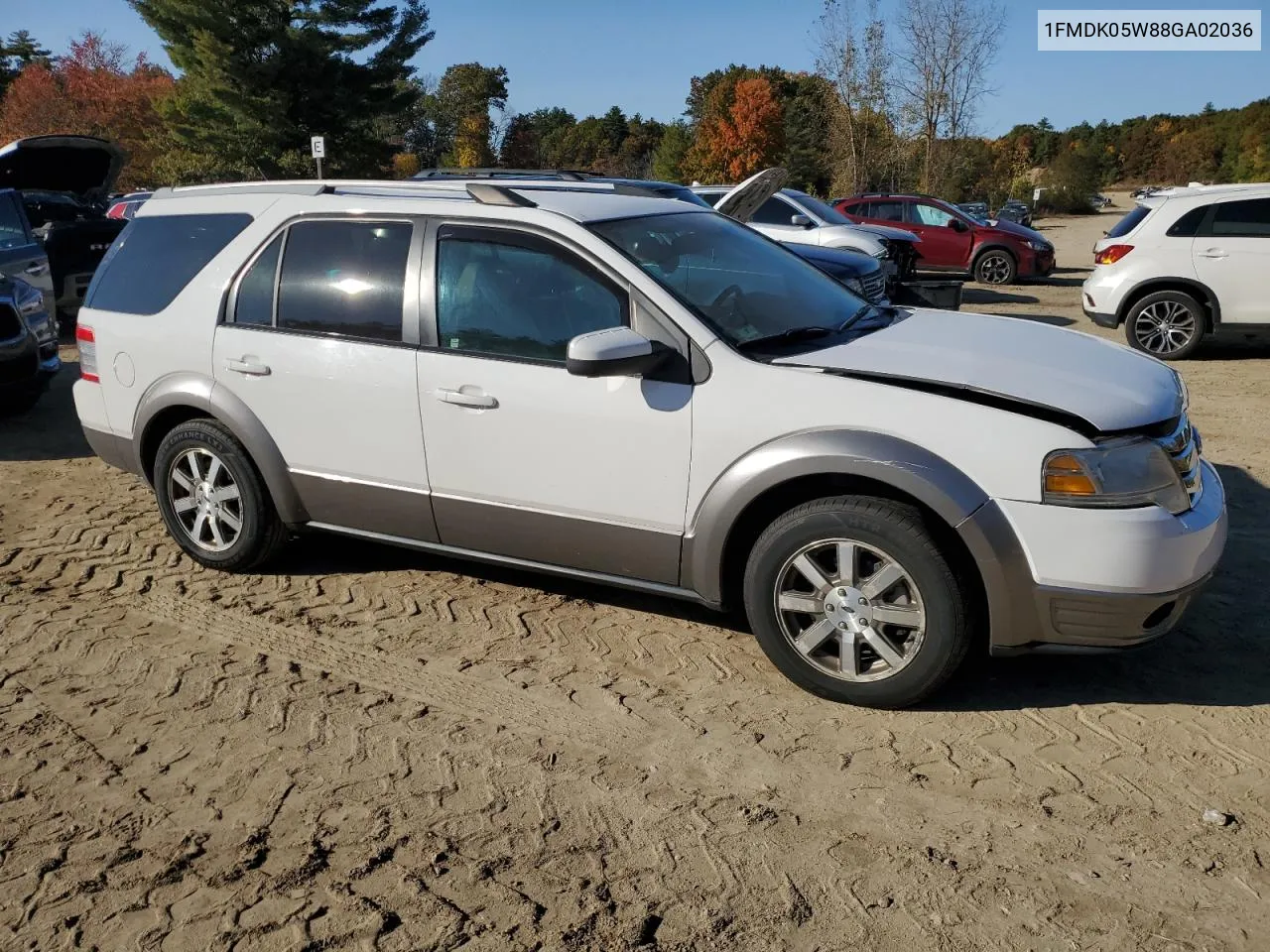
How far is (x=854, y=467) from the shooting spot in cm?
374

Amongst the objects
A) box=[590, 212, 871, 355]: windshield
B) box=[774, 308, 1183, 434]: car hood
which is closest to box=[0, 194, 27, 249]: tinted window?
box=[590, 212, 871, 355]: windshield

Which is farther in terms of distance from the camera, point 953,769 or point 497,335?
point 497,335

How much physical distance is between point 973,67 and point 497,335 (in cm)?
3591

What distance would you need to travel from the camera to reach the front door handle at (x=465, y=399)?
14.4ft

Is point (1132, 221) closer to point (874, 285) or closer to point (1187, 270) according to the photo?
point (1187, 270)

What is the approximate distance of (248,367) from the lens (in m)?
4.99

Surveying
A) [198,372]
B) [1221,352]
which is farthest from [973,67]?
[198,372]

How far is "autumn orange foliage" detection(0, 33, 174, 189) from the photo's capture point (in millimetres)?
49812

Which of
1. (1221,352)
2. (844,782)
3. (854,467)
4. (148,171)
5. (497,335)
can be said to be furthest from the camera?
(148,171)

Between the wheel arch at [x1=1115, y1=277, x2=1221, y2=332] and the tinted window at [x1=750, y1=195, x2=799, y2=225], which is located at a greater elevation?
the tinted window at [x1=750, y1=195, x2=799, y2=225]

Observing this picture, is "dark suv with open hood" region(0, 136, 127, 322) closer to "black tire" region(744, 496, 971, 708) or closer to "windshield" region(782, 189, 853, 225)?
"windshield" region(782, 189, 853, 225)

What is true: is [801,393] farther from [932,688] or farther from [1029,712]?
[1029,712]

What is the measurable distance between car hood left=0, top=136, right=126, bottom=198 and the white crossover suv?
31.4ft

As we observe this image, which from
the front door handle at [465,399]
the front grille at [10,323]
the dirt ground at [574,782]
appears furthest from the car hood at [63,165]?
the front door handle at [465,399]
